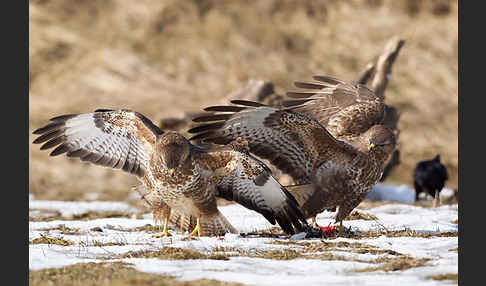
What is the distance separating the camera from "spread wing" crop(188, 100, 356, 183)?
723 cm

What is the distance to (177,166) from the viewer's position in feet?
22.5

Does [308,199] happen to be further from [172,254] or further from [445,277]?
[445,277]

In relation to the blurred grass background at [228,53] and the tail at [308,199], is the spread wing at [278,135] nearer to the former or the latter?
the tail at [308,199]

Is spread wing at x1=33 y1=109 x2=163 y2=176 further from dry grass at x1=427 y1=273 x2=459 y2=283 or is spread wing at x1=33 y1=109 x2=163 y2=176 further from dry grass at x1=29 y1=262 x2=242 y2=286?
dry grass at x1=427 y1=273 x2=459 y2=283

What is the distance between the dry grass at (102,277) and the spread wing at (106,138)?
7.80 ft

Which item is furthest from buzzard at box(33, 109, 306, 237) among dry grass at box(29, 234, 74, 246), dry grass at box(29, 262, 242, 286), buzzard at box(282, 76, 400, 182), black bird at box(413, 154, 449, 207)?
black bird at box(413, 154, 449, 207)

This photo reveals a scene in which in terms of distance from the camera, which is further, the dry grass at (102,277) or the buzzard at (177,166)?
the buzzard at (177,166)

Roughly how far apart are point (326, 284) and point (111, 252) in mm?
2260

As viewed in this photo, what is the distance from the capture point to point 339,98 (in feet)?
29.4

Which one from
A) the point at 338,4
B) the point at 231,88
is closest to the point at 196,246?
the point at 231,88

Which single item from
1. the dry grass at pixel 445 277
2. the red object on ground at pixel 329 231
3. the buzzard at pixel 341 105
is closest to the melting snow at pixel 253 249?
the dry grass at pixel 445 277

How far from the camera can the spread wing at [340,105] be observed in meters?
8.47

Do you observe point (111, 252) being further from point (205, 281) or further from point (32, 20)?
point (32, 20)

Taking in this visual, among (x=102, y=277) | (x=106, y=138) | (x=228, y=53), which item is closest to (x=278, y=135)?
(x=106, y=138)
